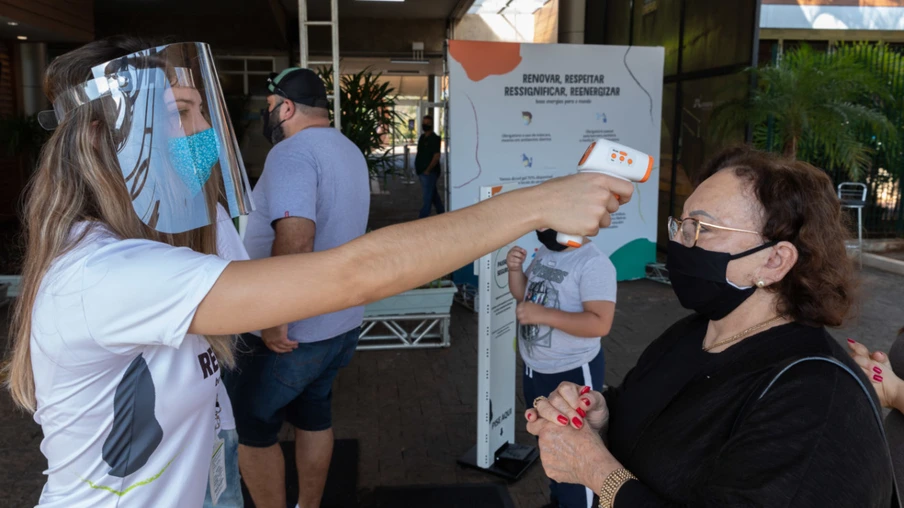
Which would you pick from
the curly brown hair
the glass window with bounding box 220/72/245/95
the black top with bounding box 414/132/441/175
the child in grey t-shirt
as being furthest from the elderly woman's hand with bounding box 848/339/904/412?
the glass window with bounding box 220/72/245/95

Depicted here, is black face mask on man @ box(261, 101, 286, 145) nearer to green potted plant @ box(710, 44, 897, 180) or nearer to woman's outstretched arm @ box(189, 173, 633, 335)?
woman's outstretched arm @ box(189, 173, 633, 335)

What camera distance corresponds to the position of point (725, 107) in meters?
8.07

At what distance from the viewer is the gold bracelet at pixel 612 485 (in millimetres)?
1510

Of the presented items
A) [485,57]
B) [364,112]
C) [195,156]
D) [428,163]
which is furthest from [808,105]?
[195,156]

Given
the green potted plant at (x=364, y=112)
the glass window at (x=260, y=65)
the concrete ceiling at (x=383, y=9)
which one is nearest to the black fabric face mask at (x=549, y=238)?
the green potted plant at (x=364, y=112)

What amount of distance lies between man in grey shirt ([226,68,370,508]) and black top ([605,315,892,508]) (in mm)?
1443

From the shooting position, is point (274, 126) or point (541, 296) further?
point (541, 296)

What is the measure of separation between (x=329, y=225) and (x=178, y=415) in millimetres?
1543

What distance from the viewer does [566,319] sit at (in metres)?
2.90

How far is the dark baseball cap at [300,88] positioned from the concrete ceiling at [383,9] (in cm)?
1244

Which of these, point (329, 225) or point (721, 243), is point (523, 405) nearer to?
point (329, 225)

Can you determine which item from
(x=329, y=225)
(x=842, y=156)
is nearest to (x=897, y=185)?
(x=842, y=156)

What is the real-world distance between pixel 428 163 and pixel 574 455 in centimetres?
1110

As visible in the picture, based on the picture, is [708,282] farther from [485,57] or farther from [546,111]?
[546,111]
